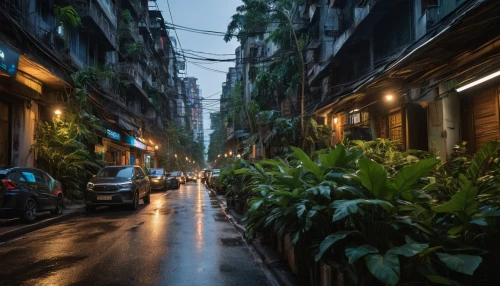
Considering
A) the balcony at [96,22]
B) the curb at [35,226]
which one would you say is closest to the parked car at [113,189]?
the curb at [35,226]

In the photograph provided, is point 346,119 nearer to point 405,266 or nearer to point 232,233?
point 232,233

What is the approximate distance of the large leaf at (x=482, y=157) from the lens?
4051 mm

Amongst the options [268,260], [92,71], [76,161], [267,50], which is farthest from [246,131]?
[268,260]

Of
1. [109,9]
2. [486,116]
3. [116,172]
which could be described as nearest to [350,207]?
[486,116]

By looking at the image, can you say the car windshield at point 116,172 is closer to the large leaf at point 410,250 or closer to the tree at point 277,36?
the tree at point 277,36

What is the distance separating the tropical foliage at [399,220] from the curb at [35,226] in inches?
263

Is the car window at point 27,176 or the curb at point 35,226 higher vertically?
the car window at point 27,176

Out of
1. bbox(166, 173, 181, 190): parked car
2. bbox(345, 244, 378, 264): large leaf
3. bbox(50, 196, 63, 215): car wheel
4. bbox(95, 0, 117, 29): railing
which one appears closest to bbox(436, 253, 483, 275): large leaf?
bbox(345, 244, 378, 264): large leaf

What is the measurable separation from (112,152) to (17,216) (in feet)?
71.5

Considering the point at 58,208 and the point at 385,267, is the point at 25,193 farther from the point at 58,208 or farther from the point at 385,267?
the point at 385,267

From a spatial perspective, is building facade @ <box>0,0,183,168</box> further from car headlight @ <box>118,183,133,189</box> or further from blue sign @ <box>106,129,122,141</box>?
car headlight @ <box>118,183,133,189</box>

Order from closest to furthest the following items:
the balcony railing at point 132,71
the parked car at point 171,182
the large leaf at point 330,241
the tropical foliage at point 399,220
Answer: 1. the tropical foliage at point 399,220
2. the large leaf at point 330,241
3. the parked car at point 171,182
4. the balcony railing at point 132,71

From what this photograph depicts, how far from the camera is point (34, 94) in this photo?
15.6m

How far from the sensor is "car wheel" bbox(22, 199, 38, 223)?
10213 mm
